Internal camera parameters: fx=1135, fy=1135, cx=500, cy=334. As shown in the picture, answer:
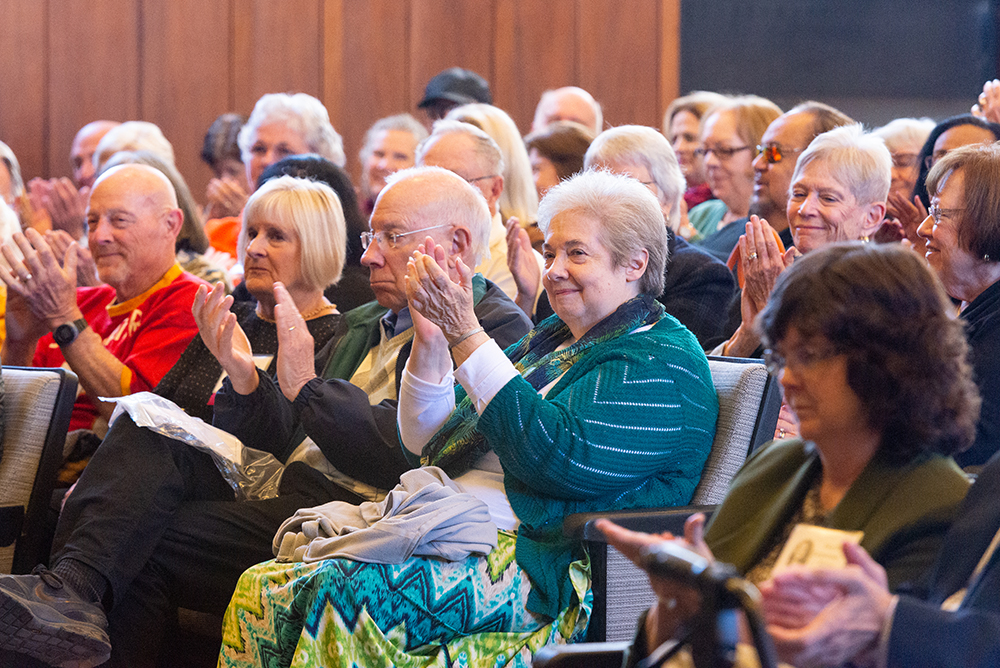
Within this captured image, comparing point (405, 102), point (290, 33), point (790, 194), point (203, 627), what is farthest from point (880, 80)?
point (203, 627)

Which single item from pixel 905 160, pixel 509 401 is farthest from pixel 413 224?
pixel 905 160

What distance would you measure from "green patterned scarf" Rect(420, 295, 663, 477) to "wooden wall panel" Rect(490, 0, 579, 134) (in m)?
3.90

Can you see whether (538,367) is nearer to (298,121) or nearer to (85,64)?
(298,121)

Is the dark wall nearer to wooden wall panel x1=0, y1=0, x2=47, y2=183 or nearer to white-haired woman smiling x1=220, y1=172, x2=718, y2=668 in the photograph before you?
wooden wall panel x1=0, y1=0, x2=47, y2=183

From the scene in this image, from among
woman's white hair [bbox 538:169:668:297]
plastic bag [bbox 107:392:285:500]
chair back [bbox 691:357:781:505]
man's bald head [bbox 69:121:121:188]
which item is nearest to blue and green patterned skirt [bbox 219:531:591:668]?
chair back [bbox 691:357:781:505]

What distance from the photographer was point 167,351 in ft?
9.76

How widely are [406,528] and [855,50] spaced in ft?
15.7

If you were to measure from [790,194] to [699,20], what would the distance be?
3.46m

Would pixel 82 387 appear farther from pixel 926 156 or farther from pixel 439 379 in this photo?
pixel 926 156

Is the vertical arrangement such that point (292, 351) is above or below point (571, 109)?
below

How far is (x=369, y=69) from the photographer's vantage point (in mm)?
→ 5863

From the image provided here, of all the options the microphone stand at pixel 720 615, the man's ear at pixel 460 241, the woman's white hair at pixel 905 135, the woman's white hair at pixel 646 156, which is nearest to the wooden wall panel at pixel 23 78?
the woman's white hair at pixel 646 156

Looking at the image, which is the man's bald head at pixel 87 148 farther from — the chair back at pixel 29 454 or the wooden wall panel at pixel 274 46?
the chair back at pixel 29 454

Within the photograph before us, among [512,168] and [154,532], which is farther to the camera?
[512,168]
